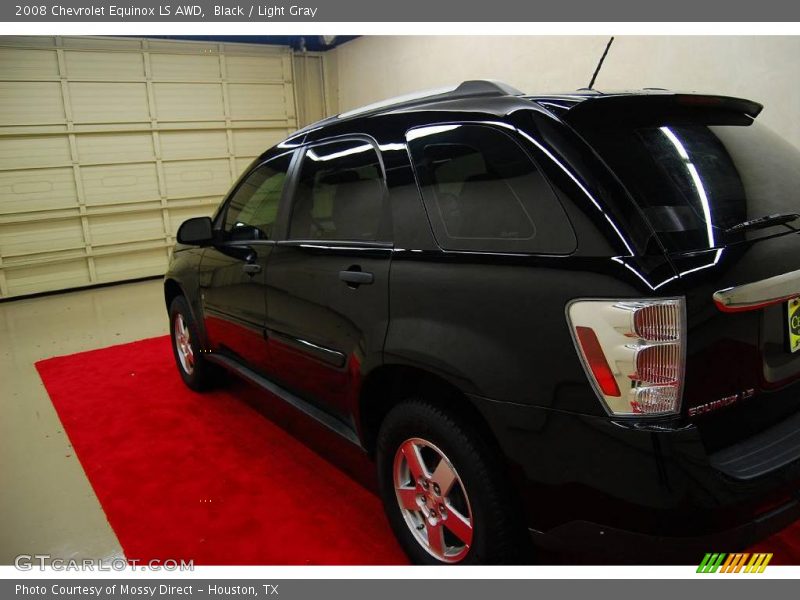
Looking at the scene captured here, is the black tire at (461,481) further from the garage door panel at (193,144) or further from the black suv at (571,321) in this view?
the garage door panel at (193,144)

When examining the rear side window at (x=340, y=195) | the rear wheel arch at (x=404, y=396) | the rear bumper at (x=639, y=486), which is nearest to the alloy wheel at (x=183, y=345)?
the rear side window at (x=340, y=195)

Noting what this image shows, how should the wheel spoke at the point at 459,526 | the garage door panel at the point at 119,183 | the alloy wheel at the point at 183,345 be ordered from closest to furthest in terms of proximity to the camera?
the wheel spoke at the point at 459,526 < the alloy wheel at the point at 183,345 < the garage door panel at the point at 119,183

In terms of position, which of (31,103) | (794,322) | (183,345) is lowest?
(183,345)

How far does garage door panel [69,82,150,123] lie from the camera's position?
23.2 feet

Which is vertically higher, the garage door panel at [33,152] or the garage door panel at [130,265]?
the garage door panel at [33,152]

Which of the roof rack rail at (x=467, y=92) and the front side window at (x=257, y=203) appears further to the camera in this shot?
the front side window at (x=257, y=203)

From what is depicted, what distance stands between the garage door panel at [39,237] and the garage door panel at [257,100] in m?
2.74

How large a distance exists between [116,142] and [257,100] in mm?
2085

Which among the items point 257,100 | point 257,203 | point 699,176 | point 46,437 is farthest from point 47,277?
point 699,176

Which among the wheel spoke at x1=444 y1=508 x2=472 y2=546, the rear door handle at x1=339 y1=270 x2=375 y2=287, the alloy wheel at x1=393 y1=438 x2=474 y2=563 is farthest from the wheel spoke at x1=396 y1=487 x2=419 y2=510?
the rear door handle at x1=339 y1=270 x2=375 y2=287

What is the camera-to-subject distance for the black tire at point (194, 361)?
339 cm

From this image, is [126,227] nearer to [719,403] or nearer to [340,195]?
[340,195]

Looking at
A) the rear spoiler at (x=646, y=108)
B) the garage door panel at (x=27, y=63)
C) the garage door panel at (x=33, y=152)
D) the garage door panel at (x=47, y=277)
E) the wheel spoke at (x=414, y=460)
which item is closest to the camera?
the rear spoiler at (x=646, y=108)

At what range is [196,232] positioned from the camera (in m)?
3.00
